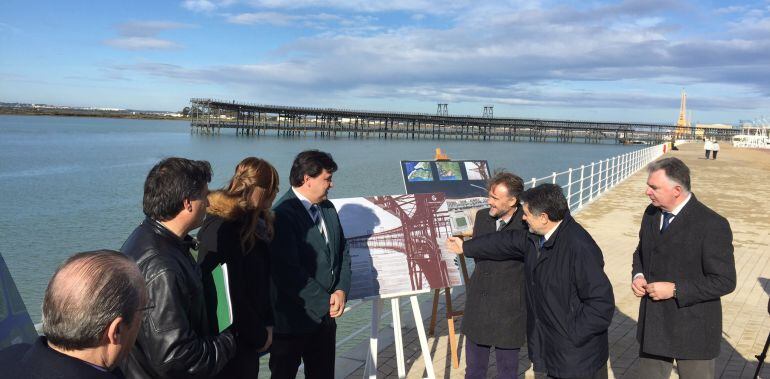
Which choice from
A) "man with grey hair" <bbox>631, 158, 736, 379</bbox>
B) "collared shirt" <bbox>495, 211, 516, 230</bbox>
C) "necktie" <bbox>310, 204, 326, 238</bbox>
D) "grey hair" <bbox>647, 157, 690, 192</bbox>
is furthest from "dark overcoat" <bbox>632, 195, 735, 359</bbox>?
"necktie" <bbox>310, 204, 326, 238</bbox>

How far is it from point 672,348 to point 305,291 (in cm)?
207

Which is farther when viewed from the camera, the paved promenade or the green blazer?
the paved promenade

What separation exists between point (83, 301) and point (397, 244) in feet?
9.13

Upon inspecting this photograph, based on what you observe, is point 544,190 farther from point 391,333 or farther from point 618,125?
point 618,125

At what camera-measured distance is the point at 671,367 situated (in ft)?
11.0

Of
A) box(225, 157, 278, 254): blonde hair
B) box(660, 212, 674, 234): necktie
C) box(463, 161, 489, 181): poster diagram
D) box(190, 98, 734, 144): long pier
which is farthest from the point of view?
box(190, 98, 734, 144): long pier

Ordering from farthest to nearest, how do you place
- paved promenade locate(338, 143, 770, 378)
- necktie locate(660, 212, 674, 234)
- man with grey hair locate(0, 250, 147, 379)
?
paved promenade locate(338, 143, 770, 378), necktie locate(660, 212, 674, 234), man with grey hair locate(0, 250, 147, 379)

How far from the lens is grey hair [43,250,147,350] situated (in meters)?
1.44

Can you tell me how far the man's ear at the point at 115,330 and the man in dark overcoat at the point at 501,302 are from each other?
248cm

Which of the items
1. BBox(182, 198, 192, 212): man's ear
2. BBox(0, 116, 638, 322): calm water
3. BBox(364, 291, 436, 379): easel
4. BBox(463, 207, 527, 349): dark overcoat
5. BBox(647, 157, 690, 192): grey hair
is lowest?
BBox(0, 116, 638, 322): calm water

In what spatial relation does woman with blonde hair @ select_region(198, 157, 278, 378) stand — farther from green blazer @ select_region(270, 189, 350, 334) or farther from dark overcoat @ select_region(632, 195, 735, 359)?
dark overcoat @ select_region(632, 195, 735, 359)

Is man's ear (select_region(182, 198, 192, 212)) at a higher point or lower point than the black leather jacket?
higher

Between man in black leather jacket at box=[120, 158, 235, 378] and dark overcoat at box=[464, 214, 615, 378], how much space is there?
1.60 m

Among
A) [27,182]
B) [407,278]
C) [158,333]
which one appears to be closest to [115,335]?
[158,333]
